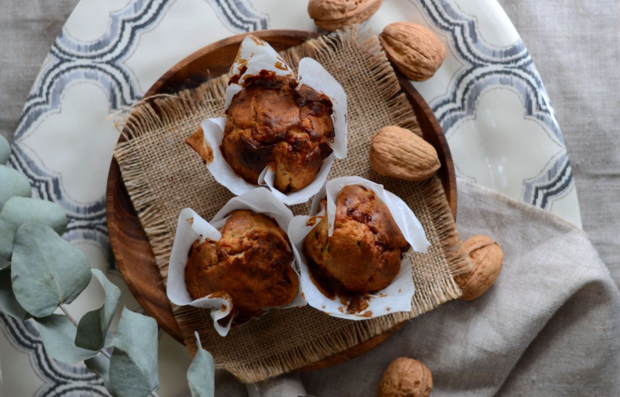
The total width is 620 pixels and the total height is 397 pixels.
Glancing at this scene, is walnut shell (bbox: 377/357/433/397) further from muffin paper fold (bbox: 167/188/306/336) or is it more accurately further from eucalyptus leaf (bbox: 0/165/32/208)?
eucalyptus leaf (bbox: 0/165/32/208)

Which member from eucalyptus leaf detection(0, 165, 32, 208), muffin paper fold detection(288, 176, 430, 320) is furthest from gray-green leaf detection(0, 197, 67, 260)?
muffin paper fold detection(288, 176, 430, 320)

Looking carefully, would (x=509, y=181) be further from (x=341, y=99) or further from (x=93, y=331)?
(x=93, y=331)

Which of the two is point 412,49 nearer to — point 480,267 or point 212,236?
point 480,267

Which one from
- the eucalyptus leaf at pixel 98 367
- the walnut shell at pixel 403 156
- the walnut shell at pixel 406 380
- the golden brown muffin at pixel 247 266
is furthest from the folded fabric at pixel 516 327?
the eucalyptus leaf at pixel 98 367

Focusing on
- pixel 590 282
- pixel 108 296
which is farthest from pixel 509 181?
pixel 108 296

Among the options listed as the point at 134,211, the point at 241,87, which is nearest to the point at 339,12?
the point at 241,87
